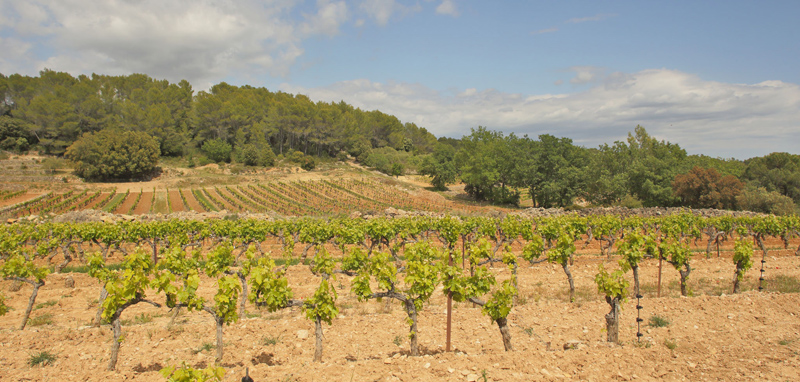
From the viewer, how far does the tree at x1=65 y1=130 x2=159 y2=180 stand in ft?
158

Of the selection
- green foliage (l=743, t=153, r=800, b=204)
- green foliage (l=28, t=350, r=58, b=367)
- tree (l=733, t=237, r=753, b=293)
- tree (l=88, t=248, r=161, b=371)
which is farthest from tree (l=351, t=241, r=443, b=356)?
green foliage (l=743, t=153, r=800, b=204)

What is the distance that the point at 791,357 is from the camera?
716 cm

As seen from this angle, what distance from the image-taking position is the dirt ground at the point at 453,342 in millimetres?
6801

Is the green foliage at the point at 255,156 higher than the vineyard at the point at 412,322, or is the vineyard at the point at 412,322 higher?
the green foliage at the point at 255,156

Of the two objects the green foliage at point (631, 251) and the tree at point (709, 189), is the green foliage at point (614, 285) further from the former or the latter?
the tree at point (709, 189)

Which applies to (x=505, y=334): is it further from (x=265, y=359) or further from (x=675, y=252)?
(x=675, y=252)

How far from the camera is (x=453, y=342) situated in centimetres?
895

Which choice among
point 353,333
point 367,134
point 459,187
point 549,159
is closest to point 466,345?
point 353,333

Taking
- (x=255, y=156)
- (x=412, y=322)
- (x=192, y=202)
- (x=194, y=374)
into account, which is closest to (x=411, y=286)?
(x=412, y=322)

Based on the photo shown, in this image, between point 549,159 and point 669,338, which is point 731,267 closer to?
point 669,338

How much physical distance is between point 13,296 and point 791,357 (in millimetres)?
21821

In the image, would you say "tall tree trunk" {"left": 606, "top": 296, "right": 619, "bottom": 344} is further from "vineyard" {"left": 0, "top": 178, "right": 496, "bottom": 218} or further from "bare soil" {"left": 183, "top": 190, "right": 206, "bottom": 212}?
"bare soil" {"left": 183, "top": 190, "right": 206, "bottom": 212}

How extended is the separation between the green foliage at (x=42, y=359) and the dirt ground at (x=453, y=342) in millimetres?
144

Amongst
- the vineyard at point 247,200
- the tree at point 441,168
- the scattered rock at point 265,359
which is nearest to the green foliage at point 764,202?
the vineyard at point 247,200
